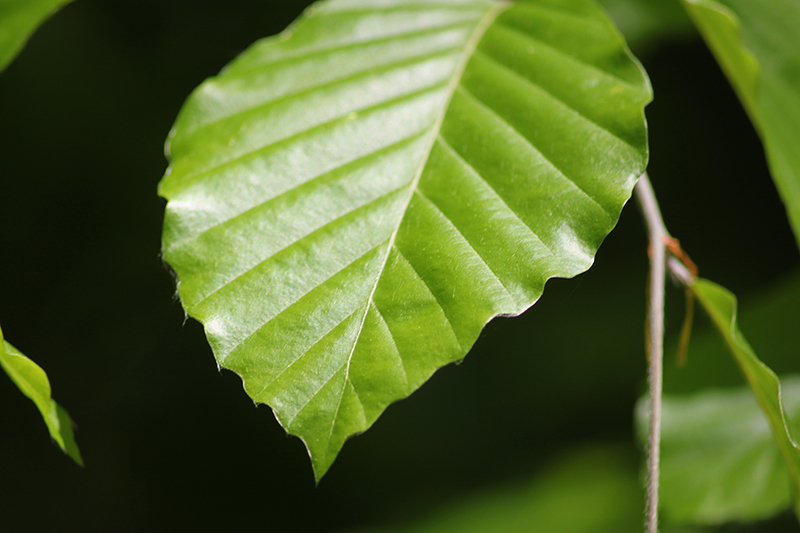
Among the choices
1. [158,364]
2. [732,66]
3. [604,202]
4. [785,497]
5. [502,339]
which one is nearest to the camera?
[604,202]

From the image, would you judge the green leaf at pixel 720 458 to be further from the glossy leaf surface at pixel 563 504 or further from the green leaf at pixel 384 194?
the glossy leaf surface at pixel 563 504

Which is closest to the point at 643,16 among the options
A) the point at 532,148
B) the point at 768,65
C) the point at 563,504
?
the point at 768,65

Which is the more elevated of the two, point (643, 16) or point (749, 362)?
point (643, 16)

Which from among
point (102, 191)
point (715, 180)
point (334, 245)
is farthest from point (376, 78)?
point (715, 180)

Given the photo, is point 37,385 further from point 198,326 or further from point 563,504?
point 563,504

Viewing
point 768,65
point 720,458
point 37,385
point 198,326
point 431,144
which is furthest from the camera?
point 198,326

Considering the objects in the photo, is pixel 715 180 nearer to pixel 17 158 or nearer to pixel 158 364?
pixel 158 364

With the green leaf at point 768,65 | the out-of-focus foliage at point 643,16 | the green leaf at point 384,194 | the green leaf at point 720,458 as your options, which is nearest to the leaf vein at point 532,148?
the green leaf at point 384,194
